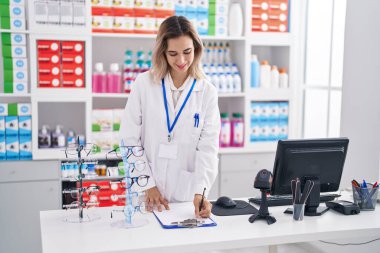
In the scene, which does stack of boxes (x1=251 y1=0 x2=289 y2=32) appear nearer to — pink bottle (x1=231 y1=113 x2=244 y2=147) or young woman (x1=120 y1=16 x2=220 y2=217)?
pink bottle (x1=231 y1=113 x2=244 y2=147)

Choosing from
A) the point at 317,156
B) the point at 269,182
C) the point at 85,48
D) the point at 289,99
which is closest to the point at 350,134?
the point at 289,99

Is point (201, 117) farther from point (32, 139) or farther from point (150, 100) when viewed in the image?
point (32, 139)

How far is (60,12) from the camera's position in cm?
375

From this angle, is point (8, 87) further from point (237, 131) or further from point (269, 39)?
point (269, 39)

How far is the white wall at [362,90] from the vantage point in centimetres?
327

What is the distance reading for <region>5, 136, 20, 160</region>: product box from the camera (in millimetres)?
3752

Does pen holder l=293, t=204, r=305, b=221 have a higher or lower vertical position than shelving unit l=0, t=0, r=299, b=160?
lower

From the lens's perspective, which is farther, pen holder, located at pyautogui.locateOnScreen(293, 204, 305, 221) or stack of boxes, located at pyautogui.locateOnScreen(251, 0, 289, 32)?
stack of boxes, located at pyautogui.locateOnScreen(251, 0, 289, 32)

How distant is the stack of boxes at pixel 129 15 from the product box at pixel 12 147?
42.7 inches

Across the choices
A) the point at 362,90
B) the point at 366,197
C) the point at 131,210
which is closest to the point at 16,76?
the point at 131,210

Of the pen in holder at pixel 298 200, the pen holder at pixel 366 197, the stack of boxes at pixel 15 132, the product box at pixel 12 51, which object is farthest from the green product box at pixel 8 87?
A: the pen holder at pixel 366 197

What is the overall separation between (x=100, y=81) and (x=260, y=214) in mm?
2221

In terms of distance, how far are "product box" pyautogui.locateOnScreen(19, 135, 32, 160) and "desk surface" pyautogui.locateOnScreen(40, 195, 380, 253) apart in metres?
1.66

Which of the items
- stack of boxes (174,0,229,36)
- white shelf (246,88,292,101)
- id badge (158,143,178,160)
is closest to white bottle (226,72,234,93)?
white shelf (246,88,292,101)
